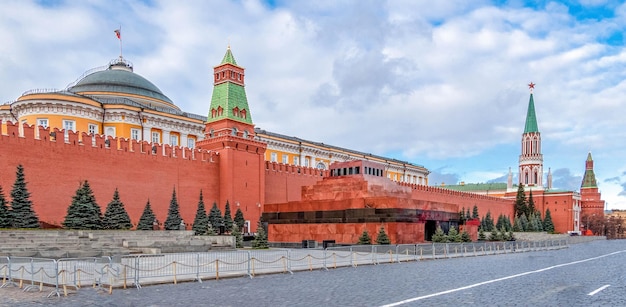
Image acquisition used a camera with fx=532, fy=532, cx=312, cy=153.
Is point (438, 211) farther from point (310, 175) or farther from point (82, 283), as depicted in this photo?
point (82, 283)

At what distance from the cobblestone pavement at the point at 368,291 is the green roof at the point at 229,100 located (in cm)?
1949

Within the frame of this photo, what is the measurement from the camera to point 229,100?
33406 millimetres

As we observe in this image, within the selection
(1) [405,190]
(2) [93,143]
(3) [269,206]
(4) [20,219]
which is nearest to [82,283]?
(4) [20,219]

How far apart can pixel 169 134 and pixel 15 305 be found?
3087 cm

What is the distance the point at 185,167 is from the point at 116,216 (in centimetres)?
→ 657

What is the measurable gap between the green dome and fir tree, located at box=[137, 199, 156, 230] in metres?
16.8

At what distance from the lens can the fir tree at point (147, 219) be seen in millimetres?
25984

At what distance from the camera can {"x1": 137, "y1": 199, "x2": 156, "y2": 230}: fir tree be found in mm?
25984

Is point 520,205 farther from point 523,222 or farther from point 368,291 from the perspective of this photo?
point 368,291

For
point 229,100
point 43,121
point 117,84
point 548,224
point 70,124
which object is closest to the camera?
point 229,100

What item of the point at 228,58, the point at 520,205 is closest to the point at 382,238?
the point at 228,58

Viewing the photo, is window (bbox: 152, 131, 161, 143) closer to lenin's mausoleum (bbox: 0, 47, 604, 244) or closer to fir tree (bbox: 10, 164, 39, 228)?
lenin's mausoleum (bbox: 0, 47, 604, 244)

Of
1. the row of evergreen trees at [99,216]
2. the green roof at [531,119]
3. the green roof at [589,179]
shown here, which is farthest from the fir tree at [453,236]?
the green roof at [589,179]

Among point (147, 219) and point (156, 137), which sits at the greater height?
point (156, 137)
